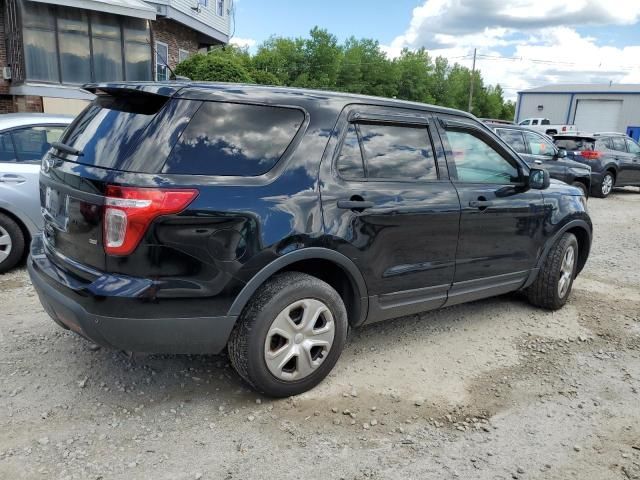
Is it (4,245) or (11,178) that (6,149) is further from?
(4,245)

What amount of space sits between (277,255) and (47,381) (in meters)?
1.73

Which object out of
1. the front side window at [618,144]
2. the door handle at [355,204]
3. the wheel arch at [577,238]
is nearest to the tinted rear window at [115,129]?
the door handle at [355,204]

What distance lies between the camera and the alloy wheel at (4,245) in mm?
5277

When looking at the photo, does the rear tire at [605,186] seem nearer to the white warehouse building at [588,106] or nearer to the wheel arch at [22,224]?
the wheel arch at [22,224]

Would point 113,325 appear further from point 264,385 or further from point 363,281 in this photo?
point 363,281

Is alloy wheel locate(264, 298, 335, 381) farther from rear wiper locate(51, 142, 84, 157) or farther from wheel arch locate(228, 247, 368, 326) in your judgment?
rear wiper locate(51, 142, 84, 157)

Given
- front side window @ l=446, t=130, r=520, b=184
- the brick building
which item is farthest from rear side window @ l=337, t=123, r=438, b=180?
the brick building

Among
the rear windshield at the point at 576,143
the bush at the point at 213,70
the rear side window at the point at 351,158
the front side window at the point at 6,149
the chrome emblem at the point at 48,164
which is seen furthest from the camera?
the bush at the point at 213,70

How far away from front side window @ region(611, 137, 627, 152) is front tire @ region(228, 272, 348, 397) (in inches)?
563

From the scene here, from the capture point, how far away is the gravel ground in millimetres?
2713

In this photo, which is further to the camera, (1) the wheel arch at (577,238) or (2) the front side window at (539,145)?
(2) the front side window at (539,145)

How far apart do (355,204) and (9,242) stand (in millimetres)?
3845

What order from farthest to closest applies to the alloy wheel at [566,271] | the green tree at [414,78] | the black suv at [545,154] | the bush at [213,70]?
the green tree at [414,78] → the bush at [213,70] → the black suv at [545,154] → the alloy wheel at [566,271]

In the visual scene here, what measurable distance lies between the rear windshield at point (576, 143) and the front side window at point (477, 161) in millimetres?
11460
